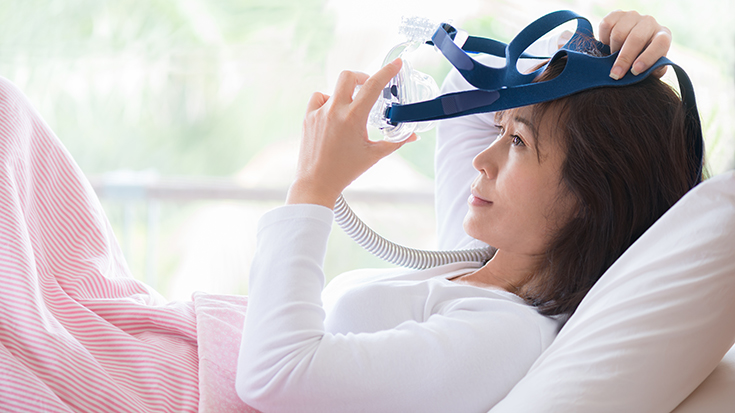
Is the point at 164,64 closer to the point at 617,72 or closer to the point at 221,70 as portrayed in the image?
the point at 221,70

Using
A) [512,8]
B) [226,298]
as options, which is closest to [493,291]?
[226,298]

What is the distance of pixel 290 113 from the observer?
413 cm

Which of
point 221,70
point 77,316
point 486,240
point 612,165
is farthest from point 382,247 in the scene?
point 221,70

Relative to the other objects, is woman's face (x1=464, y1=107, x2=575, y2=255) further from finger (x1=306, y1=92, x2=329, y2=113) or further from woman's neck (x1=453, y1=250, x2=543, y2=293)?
finger (x1=306, y1=92, x2=329, y2=113)

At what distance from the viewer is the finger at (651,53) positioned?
36.0 inches

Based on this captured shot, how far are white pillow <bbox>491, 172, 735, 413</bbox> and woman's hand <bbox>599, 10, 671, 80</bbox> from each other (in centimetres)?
24

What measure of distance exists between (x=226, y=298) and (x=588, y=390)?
2.43ft

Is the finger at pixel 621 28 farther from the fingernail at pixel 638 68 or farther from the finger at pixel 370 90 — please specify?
the finger at pixel 370 90

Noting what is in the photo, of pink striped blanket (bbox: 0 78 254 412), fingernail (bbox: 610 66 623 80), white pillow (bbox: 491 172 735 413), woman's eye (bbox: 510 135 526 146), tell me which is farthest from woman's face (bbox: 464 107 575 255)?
pink striped blanket (bbox: 0 78 254 412)

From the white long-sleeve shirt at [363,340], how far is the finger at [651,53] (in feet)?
1.43

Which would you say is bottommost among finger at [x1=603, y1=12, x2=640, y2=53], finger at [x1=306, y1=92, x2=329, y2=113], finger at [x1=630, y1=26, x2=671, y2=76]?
finger at [x1=306, y1=92, x2=329, y2=113]

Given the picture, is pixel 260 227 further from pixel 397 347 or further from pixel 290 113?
pixel 290 113

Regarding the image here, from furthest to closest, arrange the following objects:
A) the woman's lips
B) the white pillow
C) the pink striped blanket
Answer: the woman's lips, the pink striped blanket, the white pillow

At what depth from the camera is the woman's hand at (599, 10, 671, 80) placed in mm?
916
